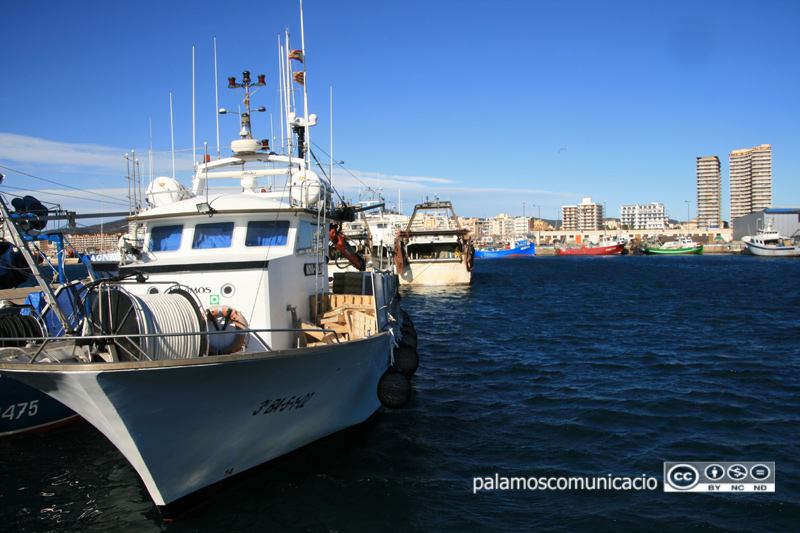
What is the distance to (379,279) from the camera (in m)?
12.3

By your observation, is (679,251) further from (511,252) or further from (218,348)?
(218,348)

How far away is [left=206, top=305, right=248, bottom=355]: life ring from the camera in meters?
7.45

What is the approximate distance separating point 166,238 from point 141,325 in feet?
11.6

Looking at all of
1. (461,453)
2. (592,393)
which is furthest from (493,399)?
(461,453)

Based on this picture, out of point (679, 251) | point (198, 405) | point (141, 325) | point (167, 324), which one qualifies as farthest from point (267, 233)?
point (679, 251)

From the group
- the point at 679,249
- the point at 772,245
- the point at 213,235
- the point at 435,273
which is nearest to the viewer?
the point at 213,235

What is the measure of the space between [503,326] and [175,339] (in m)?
17.7

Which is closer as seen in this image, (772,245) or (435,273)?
(435,273)

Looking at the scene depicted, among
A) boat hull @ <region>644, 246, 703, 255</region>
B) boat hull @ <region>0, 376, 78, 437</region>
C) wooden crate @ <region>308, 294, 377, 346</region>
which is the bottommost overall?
boat hull @ <region>0, 376, 78, 437</region>

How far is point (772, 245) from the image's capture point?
3499 inches

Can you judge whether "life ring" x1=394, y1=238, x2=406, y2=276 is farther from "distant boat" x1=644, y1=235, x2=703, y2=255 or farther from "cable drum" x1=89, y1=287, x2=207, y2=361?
"distant boat" x1=644, y1=235, x2=703, y2=255

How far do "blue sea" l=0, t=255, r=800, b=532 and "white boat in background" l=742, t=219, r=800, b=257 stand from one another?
274ft

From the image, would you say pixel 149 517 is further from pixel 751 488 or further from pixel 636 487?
pixel 751 488

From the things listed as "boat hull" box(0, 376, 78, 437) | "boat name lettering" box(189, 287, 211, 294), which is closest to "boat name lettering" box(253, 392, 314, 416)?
"boat name lettering" box(189, 287, 211, 294)
